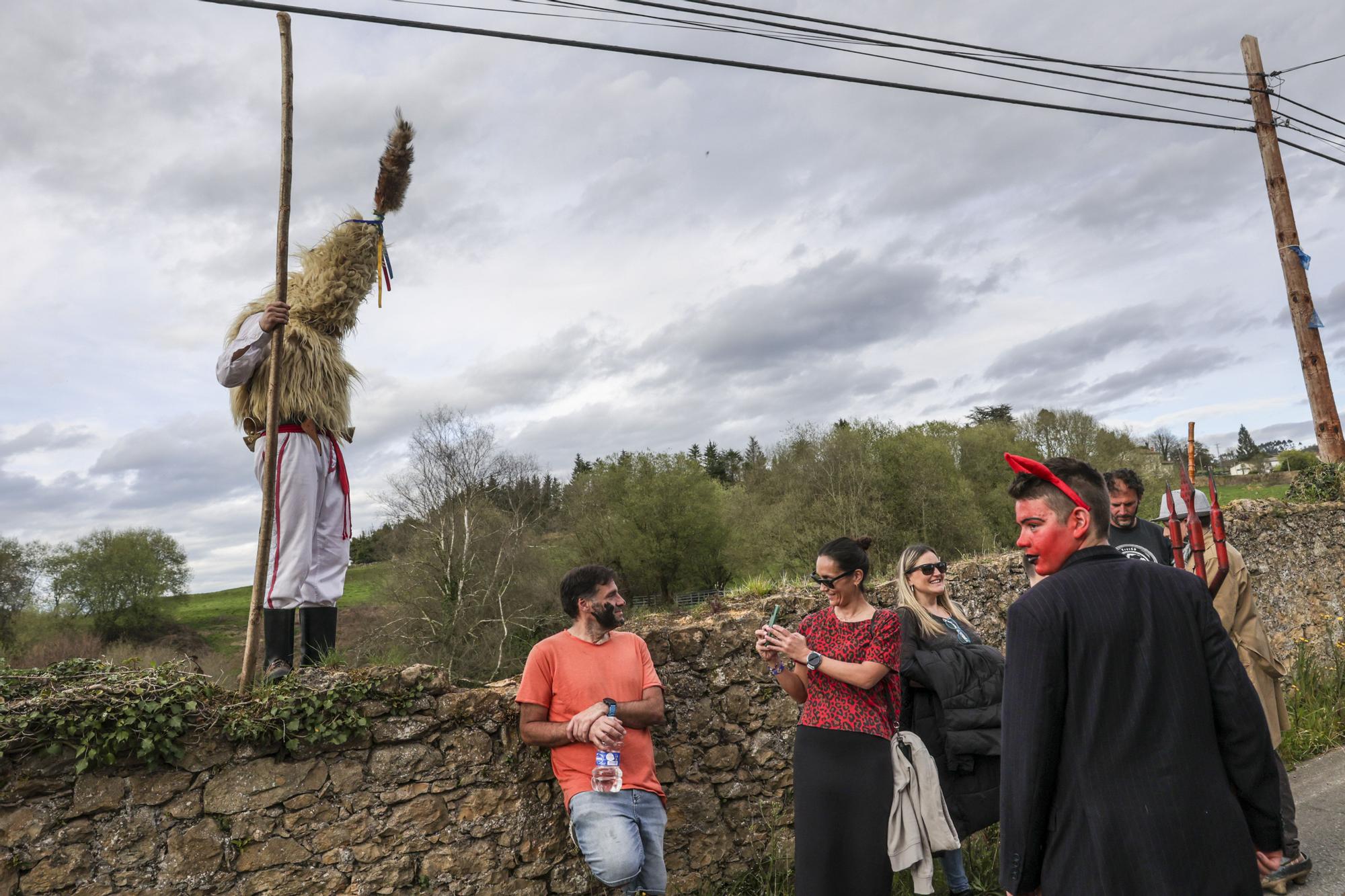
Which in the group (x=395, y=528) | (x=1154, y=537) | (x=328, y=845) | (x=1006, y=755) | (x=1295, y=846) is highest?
(x=395, y=528)

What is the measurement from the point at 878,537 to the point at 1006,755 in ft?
116

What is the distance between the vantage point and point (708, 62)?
6840 millimetres

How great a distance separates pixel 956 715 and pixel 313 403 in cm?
364

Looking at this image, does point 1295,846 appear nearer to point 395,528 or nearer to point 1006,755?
point 1006,755

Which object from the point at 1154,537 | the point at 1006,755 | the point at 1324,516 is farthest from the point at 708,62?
the point at 1324,516

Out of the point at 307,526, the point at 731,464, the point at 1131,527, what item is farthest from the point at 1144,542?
the point at 731,464

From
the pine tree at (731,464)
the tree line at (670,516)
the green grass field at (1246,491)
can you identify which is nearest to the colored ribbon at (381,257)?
the green grass field at (1246,491)

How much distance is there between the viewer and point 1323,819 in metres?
5.45

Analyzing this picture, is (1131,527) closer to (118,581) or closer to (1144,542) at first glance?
(1144,542)

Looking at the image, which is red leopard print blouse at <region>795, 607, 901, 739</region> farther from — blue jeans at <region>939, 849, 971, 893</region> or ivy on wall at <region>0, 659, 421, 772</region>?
ivy on wall at <region>0, 659, 421, 772</region>

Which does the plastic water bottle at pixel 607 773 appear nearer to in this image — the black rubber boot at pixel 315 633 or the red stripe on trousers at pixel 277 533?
the black rubber boot at pixel 315 633

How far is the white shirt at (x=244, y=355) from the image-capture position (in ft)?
13.6

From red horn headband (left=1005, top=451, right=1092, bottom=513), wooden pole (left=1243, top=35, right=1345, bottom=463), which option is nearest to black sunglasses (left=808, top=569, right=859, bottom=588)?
red horn headband (left=1005, top=451, right=1092, bottom=513)

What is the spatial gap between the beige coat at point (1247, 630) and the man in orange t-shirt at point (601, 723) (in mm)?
3396
